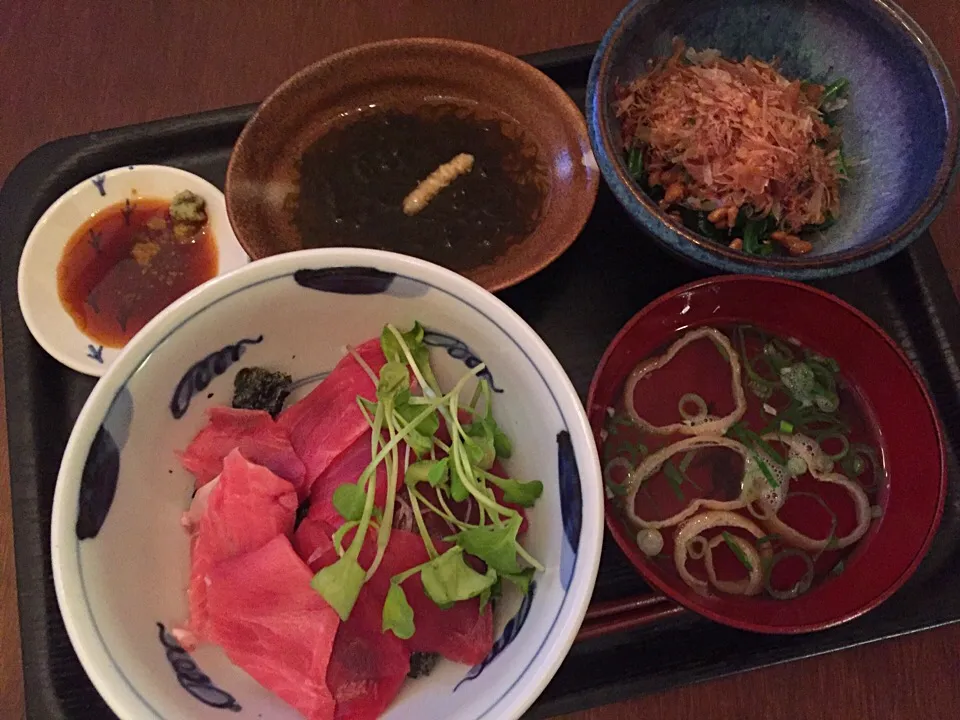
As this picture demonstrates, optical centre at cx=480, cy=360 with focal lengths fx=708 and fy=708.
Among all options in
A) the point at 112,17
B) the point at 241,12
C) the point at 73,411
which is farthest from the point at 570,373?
the point at 112,17

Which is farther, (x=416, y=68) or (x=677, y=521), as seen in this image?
(x=416, y=68)

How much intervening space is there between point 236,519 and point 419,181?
0.65 m

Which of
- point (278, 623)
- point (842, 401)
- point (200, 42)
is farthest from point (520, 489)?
point (200, 42)

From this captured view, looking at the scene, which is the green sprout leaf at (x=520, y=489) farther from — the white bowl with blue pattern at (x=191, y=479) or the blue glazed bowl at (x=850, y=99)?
the blue glazed bowl at (x=850, y=99)

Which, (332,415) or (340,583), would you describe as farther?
(332,415)

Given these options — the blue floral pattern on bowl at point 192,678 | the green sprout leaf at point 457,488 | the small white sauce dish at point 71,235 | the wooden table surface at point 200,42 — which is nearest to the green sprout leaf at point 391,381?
the green sprout leaf at point 457,488

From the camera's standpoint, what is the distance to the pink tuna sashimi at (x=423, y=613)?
71cm

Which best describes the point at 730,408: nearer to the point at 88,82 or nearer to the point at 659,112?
the point at 659,112

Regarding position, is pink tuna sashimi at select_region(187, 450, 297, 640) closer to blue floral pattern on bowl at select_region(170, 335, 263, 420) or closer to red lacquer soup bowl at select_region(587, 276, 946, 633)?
blue floral pattern on bowl at select_region(170, 335, 263, 420)

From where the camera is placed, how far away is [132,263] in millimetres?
1121

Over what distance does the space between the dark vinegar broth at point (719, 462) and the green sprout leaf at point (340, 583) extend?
0.44 m

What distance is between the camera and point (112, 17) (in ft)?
4.28

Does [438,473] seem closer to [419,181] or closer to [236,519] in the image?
[236,519]

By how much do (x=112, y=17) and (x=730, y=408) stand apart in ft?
4.22
